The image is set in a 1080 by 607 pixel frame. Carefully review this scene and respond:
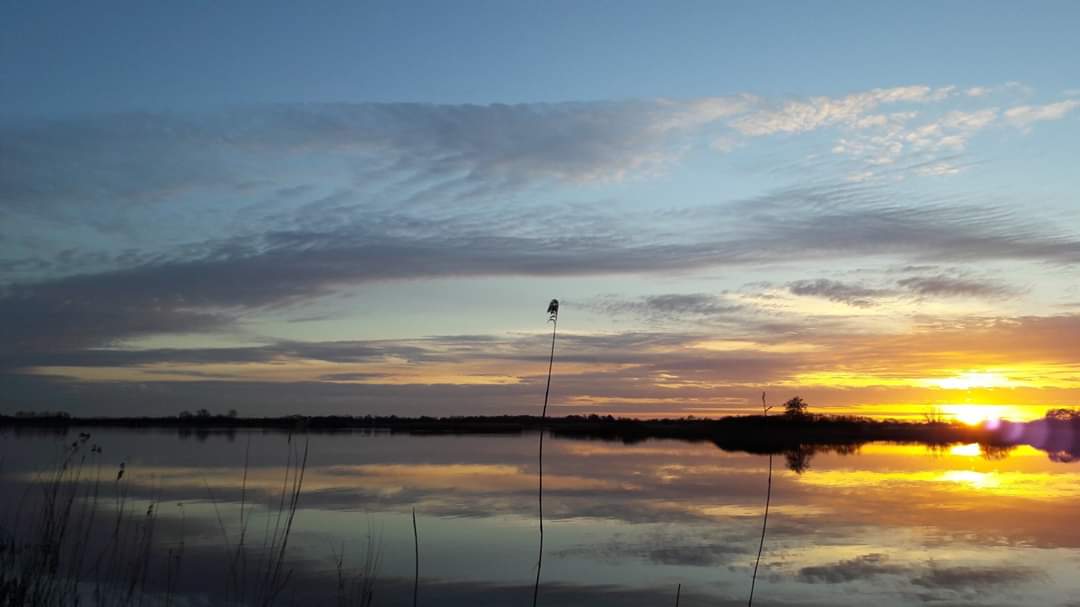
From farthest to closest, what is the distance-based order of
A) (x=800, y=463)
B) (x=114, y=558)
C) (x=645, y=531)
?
(x=800, y=463) < (x=645, y=531) < (x=114, y=558)

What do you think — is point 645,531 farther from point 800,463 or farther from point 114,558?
point 800,463

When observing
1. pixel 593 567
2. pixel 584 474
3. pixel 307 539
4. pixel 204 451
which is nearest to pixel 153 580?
pixel 307 539

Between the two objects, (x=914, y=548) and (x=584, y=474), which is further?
(x=584, y=474)

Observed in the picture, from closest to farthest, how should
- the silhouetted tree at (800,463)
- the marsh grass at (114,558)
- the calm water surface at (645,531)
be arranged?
the marsh grass at (114,558) < the calm water surface at (645,531) < the silhouetted tree at (800,463)

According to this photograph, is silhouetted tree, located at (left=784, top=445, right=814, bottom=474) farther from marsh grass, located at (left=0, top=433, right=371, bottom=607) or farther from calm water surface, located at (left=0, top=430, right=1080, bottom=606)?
marsh grass, located at (left=0, top=433, right=371, bottom=607)

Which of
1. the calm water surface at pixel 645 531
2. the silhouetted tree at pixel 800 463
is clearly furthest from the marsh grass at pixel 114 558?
the silhouetted tree at pixel 800 463

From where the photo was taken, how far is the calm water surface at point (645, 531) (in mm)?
10180

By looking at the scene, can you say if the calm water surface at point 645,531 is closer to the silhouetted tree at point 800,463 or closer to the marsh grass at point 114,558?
the marsh grass at point 114,558

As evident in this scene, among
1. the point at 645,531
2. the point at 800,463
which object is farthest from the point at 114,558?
the point at 800,463

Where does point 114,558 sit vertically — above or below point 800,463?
below

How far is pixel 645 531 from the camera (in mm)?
14359

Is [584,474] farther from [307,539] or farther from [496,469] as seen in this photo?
[307,539]

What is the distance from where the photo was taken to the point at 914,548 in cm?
1298

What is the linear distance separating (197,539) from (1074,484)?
2107 cm
